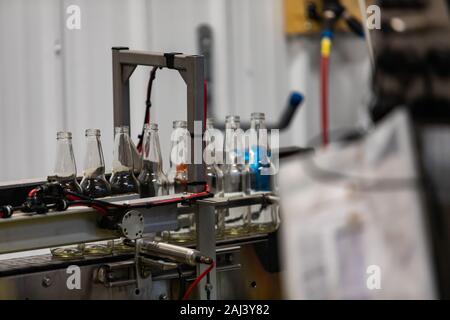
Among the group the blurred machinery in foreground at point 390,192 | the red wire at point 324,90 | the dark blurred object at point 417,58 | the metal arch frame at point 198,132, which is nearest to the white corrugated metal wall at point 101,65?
the red wire at point 324,90

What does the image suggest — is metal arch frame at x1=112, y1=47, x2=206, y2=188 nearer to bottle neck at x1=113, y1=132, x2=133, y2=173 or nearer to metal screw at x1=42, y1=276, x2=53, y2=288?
bottle neck at x1=113, y1=132, x2=133, y2=173

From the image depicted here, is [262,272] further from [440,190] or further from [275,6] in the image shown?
[275,6]

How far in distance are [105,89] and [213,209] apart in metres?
1.14

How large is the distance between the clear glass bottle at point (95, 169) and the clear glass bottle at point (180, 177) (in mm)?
135

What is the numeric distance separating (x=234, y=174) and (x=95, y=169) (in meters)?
0.30

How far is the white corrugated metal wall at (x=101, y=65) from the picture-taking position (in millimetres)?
2285

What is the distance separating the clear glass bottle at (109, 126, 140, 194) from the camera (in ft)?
4.47

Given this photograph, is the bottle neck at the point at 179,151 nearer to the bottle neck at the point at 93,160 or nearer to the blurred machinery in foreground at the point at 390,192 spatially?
the bottle neck at the point at 93,160

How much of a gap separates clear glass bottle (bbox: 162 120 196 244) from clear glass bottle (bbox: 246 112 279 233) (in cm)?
13

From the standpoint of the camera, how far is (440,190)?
561mm

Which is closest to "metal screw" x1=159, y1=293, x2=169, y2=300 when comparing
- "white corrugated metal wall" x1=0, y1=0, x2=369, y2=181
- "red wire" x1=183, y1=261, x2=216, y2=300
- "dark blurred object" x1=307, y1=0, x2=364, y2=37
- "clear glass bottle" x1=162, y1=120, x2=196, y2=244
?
"red wire" x1=183, y1=261, x2=216, y2=300

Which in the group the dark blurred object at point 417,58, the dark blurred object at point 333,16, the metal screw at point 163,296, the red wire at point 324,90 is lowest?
the metal screw at point 163,296
